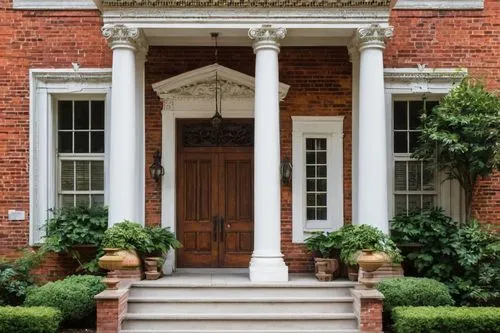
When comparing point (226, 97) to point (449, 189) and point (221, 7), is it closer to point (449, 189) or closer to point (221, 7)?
point (221, 7)

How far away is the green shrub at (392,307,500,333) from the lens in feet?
34.0

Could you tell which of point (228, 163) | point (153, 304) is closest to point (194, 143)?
point (228, 163)

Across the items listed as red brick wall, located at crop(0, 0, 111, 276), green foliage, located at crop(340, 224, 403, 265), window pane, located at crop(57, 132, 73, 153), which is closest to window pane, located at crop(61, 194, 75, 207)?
red brick wall, located at crop(0, 0, 111, 276)

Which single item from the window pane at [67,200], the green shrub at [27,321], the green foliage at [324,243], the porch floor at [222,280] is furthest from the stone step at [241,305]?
the window pane at [67,200]

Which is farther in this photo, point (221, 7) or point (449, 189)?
point (449, 189)

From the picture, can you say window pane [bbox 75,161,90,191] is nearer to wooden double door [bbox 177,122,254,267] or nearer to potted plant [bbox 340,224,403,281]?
wooden double door [bbox 177,122,254,267]

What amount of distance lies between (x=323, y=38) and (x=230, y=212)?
12.7 ft

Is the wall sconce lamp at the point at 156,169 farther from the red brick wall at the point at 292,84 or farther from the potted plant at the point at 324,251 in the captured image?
the potted plant at the point at 324,251

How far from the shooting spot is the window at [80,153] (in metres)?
13.8

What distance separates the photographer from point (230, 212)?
1397 centimetres

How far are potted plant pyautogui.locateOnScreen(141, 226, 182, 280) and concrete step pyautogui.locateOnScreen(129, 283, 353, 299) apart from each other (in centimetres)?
60

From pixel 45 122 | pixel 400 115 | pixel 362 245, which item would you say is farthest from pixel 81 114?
pixel 400 115

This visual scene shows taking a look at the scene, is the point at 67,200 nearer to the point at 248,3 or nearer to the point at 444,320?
the point at 248,3

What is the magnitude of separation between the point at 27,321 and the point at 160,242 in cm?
275
